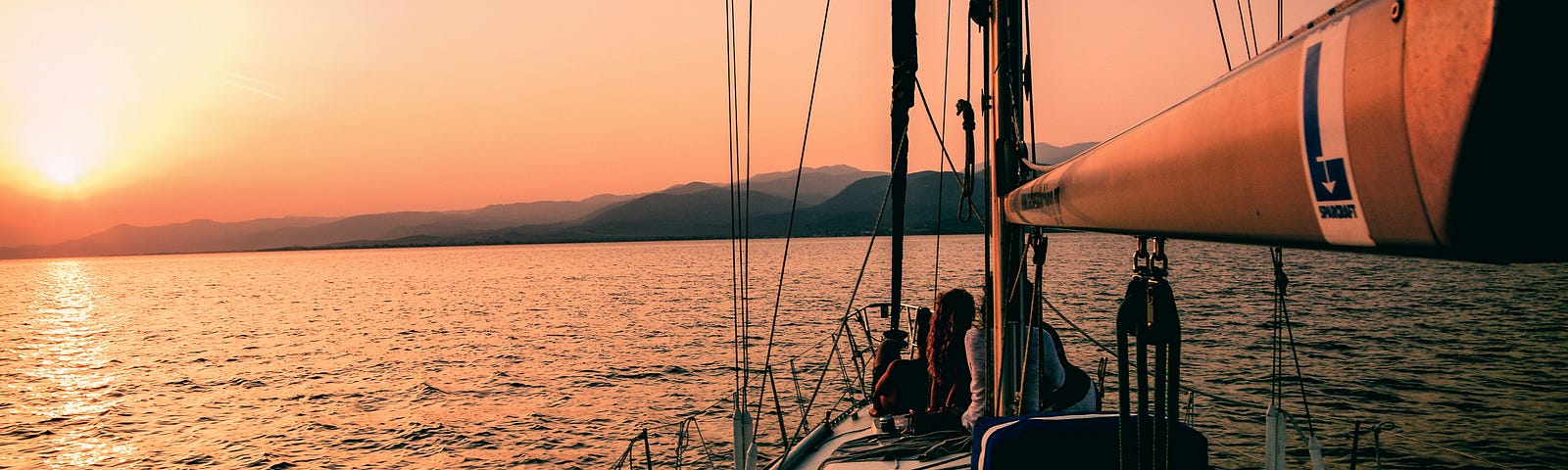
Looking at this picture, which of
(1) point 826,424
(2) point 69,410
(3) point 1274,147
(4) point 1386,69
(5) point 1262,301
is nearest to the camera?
(4) point 1386,69

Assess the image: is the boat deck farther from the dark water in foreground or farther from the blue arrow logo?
the dark water in foreground

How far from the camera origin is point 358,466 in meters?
20.3

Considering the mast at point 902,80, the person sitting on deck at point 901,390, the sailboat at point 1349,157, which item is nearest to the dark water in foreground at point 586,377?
the mast at point 902,80

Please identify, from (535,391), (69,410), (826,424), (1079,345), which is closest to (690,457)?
(826,424)

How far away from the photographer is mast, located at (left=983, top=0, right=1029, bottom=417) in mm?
6484

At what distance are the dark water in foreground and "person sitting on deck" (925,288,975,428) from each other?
1075 cm

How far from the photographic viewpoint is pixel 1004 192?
20.8 ft

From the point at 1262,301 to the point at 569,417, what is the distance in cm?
4238

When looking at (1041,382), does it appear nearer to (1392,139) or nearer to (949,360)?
(949,360)

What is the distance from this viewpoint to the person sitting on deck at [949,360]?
8180 mm

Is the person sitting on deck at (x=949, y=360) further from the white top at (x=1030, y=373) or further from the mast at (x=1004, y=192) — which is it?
the mast at (x=1004, y=192)

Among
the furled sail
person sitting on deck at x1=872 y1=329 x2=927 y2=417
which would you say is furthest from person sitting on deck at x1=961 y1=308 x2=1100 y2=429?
the furled sail

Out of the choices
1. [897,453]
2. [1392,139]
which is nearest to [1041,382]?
[897,453]

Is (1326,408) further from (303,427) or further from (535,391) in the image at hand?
(303,427)
